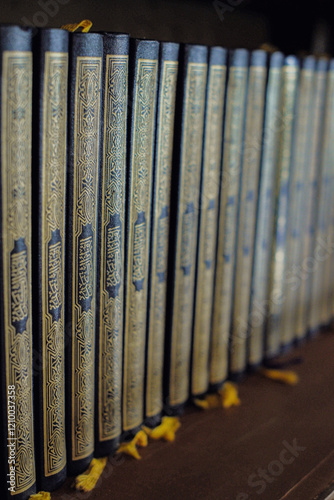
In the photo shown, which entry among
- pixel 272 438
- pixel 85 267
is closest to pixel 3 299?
pixel 85 267

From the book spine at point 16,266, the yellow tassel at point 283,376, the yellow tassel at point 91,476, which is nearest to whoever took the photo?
the book spine at point 16,266

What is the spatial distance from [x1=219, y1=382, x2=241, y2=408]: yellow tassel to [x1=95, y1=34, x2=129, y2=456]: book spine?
0.15 metres

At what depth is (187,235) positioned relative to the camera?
607mm

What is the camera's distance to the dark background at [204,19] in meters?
0.57

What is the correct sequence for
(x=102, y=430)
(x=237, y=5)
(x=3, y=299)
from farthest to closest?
(x=237, y=5), (x=102, y=430), (x=3, y=299)

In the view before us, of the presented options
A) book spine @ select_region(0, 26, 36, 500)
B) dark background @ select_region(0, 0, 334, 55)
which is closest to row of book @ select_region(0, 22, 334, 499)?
book spine @ select_region(0, 26, 36, 500)

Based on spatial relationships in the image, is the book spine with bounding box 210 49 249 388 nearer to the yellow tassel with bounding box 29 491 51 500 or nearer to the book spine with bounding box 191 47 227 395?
the book spine with bounding box 191 47 227 395

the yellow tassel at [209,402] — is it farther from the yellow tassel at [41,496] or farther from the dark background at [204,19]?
the dark background at [204,19]

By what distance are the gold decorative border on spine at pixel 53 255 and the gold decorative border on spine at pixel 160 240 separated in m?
0.11

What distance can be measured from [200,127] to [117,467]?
13.9 inches

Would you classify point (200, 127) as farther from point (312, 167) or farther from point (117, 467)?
point (117, 467)

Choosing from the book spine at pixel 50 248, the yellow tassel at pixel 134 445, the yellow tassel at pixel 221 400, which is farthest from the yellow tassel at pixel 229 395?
the book spine at pixel 50 248

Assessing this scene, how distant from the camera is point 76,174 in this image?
485mm

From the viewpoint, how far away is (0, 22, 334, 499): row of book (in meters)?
0.46
